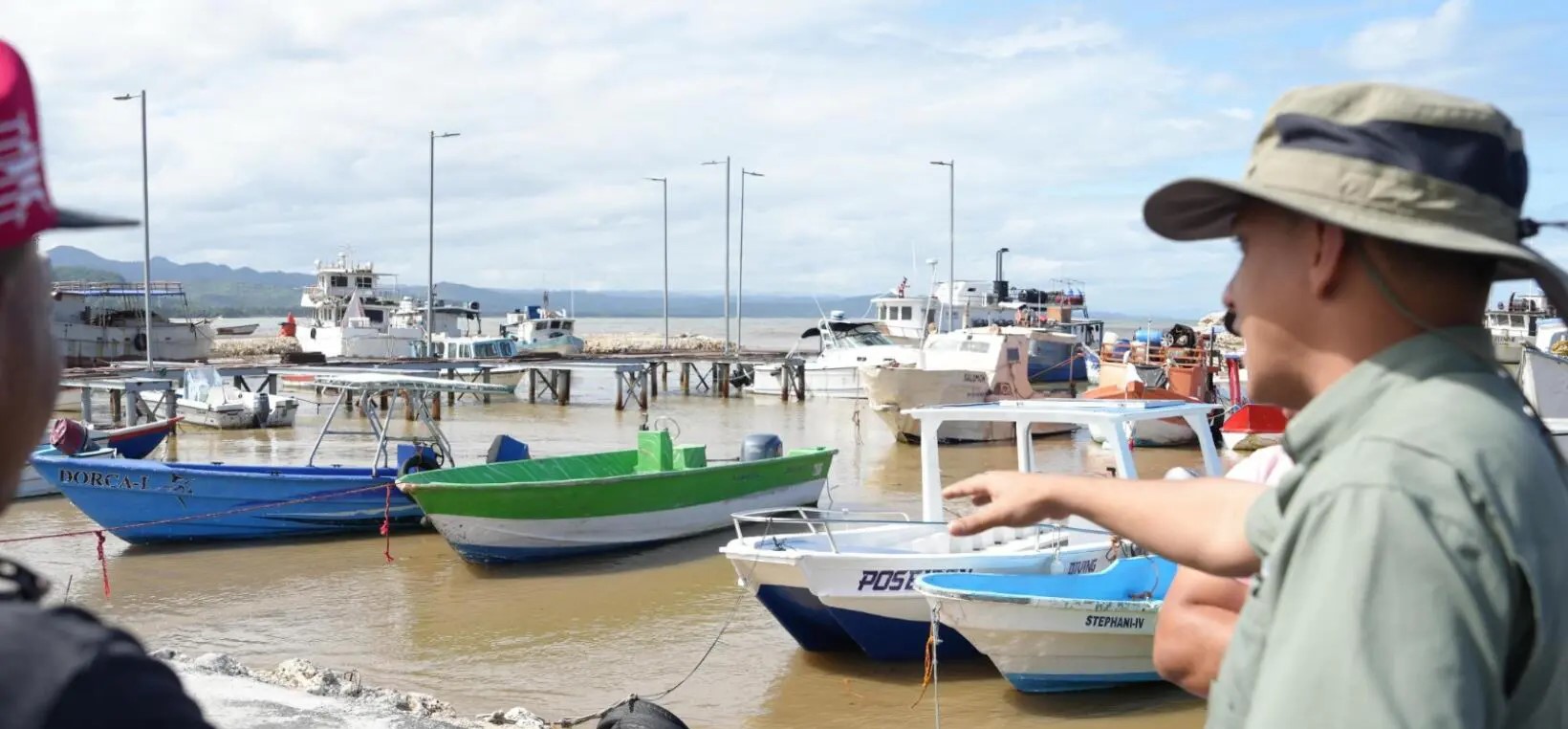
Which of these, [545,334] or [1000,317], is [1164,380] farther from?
[545,334]

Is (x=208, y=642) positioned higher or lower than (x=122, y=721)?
lower

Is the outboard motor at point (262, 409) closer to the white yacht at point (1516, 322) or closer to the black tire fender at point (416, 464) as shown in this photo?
the black tire fender at point (416, 464)

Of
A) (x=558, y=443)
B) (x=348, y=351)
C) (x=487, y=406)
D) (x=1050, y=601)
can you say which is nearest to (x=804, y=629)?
(x=1050, y=601)

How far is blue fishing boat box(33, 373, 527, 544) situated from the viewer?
17172 millimetres

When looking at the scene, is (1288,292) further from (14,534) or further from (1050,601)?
(14,534)

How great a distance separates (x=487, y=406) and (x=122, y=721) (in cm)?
4288

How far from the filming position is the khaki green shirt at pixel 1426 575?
1.21 m

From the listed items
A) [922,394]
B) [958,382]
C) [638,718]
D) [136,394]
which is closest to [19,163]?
[638,718]

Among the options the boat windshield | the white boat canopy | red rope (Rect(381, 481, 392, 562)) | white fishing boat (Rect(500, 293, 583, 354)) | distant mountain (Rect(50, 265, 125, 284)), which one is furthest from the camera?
white fishing boat (Rect(500, 293, 583, 354))

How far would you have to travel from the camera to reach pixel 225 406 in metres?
32.7

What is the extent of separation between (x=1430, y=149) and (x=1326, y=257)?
0.51 ft

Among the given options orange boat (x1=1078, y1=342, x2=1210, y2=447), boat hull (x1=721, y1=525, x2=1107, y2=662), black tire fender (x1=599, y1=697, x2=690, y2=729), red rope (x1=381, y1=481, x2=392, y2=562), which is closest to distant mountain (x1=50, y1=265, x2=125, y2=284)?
orange boat (x1=1078, y1=342, x2=1210, y2=447)

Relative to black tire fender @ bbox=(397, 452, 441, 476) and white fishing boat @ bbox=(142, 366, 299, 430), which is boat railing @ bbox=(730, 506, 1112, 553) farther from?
white fishing boat @ bbox=(142, 366, 299, 430)

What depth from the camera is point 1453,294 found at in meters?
1.45
